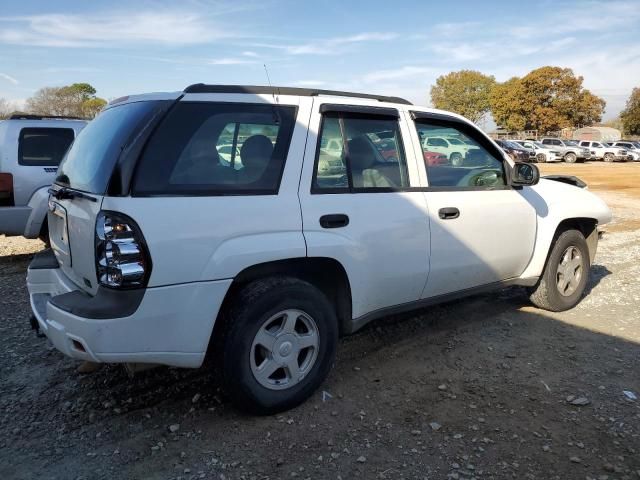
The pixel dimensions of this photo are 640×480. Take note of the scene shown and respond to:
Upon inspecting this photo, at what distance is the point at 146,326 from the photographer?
2.60 meters

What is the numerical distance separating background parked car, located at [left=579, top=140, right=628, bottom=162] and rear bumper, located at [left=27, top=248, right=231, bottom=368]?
133ft

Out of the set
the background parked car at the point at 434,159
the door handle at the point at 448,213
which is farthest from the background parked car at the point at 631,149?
the door handle at the point at 448,213

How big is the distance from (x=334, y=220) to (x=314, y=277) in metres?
0.40

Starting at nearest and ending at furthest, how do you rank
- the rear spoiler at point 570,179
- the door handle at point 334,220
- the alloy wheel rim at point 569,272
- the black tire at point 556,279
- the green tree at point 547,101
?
the door handle at point 334,220, the black tire at point 556,279, the alloy wheel rim at point 569,272, the rear spoiler at point 570,179, the green tree at point 547,101

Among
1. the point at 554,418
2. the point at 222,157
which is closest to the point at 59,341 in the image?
the point at 222,157

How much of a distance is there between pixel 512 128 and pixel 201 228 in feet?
217

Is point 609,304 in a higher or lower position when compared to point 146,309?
lower

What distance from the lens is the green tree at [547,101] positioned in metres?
60.0

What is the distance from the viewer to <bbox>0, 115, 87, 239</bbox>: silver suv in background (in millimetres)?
6164

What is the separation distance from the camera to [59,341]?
2.70 meters

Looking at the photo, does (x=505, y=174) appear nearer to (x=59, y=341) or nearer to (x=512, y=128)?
(x=59, y=341)

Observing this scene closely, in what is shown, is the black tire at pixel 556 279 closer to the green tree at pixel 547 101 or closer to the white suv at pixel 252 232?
the white suv at pixel 252 232

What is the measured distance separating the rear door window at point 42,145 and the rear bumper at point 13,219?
0.60m

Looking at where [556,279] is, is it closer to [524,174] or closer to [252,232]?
[524,174]
